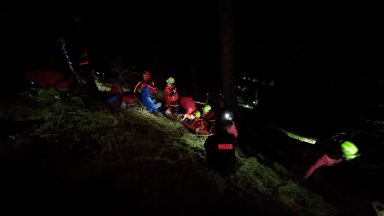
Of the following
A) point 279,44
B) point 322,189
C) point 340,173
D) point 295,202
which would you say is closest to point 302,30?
point 279,44

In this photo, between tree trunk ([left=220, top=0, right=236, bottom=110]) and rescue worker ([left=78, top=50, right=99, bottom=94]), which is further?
tree trunk ([left=220, top=0, right=236, bottom=110])

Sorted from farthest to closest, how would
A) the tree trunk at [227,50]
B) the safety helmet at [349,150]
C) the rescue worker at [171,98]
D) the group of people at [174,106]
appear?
the rescue worker at [171,98] < the tree trunk at [227,50] < the group of people at [174,106] < the safety helmet at [349,150]

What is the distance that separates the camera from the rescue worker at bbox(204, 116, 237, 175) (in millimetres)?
Answer: 5562

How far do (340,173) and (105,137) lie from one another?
26.2 ft

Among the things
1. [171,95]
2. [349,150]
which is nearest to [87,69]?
[171,95]

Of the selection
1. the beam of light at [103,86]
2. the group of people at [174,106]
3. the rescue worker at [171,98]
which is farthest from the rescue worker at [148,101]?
the beam of light at [103,86]

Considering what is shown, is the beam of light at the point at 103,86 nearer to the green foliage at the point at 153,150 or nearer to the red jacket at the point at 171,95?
the red jacket at the point at 171,95

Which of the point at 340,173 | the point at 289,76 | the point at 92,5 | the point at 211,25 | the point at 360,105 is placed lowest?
the point at 340,173

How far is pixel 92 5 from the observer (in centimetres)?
1683

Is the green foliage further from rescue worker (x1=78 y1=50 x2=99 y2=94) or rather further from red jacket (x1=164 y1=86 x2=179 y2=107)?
rescue worker (x1=78 y1=50 x2=99 y2=94)

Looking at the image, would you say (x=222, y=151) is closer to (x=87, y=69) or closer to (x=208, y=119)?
(x=208, y=119)

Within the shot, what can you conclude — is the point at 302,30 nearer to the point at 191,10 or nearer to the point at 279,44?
the point at 279,44

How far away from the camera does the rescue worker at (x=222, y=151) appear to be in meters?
5.56

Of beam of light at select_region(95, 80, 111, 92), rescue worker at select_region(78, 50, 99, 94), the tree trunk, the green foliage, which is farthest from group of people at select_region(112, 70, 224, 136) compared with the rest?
beam of light at select_region(95, 80, 111, 92)
